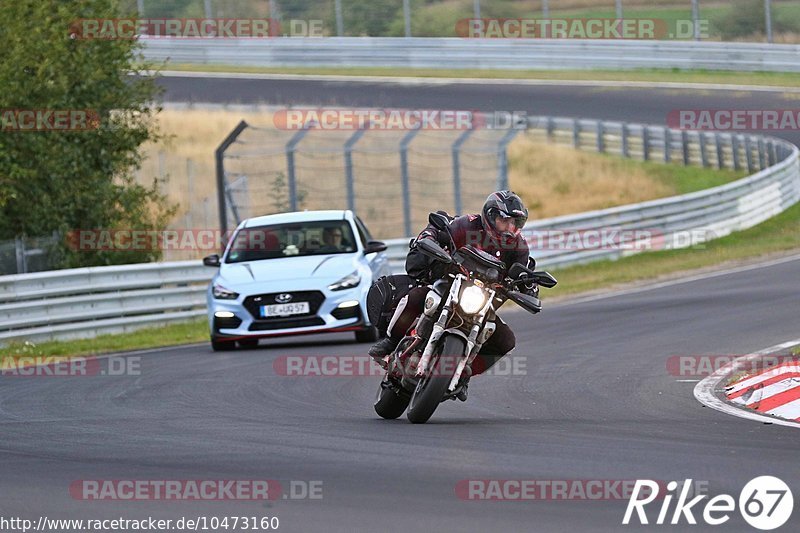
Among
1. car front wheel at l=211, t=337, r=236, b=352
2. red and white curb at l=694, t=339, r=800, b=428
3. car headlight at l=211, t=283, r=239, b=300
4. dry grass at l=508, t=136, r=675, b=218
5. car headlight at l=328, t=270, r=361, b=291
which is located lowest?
dry grass at l=508, t=136, r=675, b=218

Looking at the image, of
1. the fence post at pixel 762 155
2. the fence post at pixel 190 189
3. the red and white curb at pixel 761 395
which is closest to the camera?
the red and white curb at pixel 761 395

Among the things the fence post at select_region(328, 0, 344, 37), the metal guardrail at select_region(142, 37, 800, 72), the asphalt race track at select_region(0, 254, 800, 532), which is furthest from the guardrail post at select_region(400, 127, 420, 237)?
the fence post at select_region(328, 0, 344, 37)

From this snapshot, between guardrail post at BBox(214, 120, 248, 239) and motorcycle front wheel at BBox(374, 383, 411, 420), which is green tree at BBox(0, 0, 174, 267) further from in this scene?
motorcycle front wheel at BBox(374, 383, 411, 420)

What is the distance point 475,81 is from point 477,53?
1206mm

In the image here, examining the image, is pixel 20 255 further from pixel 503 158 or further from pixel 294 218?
pixel 503 158

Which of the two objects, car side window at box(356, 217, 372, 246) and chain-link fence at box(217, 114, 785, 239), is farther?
chain-link fence at box(217, 114, 785, 239)

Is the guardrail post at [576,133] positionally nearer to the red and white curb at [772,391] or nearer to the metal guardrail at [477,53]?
the metal guardrail at [477,53]

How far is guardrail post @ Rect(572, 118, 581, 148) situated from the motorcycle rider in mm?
28130

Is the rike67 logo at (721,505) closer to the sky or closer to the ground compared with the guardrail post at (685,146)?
closer to the sky

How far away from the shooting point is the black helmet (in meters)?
9.57

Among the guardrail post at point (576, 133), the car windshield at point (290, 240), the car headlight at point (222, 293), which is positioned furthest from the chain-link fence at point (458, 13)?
the car headlight at point (222, 293)

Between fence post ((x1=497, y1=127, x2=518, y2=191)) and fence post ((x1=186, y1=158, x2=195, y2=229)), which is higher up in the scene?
fence post ((x1=497, y1=127, x2=518, y2=191))

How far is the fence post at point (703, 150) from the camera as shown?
119ft

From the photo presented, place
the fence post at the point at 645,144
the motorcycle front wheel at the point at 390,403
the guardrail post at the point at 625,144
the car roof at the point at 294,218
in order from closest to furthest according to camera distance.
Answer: the motorcycle front wheel at the point at 390,403 < the car roof at the point at 294,218 < the fence post at the point at 645,144 < the guardrail post at the point at 625,144
